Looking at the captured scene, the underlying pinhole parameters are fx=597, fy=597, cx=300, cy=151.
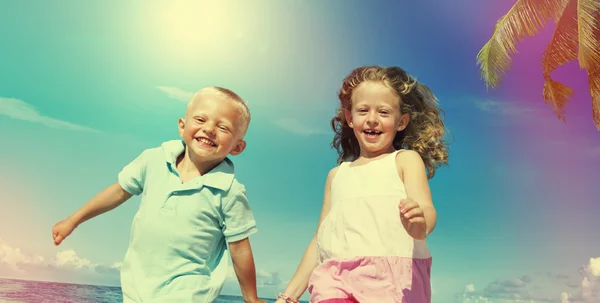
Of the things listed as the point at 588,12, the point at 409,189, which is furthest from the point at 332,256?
the point at 588,12

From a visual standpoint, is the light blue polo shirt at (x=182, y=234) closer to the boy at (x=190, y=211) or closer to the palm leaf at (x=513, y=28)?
the boy at (x=190, y=211)

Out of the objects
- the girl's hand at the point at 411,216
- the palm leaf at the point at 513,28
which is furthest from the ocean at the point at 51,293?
the girl's hand at the point at 411,216

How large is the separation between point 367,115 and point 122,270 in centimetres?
169

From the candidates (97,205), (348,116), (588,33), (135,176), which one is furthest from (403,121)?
(588,33)

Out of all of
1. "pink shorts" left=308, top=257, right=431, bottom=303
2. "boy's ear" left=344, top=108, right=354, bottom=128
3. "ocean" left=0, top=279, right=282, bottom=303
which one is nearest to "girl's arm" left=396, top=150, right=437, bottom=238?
"pink shorts" left=308, top=257, right=431, bottom=303

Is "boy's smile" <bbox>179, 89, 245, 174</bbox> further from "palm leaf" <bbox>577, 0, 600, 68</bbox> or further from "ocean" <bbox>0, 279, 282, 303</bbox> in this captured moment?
"ocean" <bbox>0, 279, 282, 303</bbox>

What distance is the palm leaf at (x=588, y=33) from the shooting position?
11141mm

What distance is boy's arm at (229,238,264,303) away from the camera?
3568 mm

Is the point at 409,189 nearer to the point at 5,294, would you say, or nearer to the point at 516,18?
the point at 516,18

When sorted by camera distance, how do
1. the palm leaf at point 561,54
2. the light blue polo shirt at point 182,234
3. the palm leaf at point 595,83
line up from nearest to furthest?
the light blue polo shirt at point 182,234 < the palm leaf at point 595,83 < the palm leaf at point 561,54

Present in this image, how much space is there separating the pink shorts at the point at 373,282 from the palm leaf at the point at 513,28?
→ 10.5 meters

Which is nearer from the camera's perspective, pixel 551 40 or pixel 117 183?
pixel 117 183

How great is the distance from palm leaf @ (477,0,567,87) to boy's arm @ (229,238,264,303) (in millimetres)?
10371

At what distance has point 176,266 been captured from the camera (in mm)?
3334
